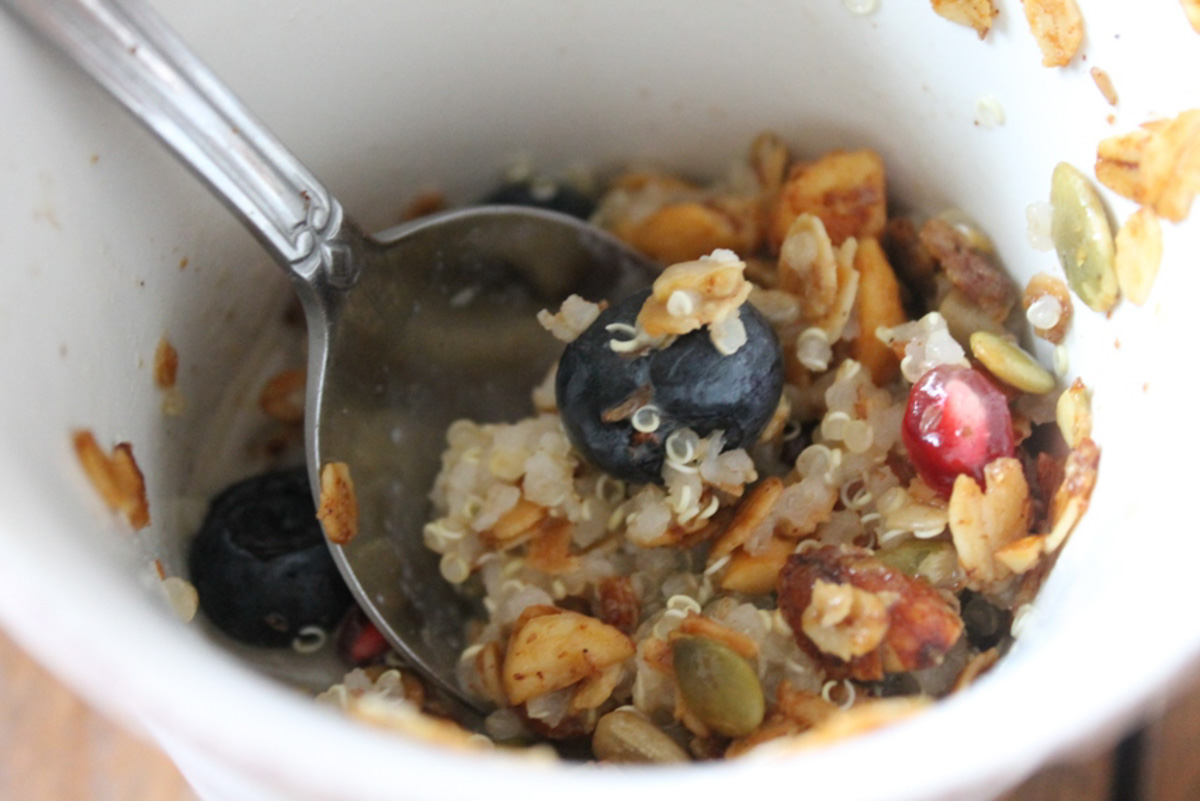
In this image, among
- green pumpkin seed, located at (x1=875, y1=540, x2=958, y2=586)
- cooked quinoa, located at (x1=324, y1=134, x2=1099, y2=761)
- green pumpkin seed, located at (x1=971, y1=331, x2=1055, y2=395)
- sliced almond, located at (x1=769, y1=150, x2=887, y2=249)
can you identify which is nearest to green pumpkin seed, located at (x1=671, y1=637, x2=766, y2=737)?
cooked quinoa, located at (x1=324, y1=134, x2=1099, y2=761)

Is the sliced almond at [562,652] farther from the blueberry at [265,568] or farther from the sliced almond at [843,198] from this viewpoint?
the sliced almond at [843,198]

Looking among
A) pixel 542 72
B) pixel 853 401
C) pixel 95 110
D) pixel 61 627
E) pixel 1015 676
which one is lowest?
pixel 853 401

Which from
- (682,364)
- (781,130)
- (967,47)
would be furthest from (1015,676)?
(781,130)

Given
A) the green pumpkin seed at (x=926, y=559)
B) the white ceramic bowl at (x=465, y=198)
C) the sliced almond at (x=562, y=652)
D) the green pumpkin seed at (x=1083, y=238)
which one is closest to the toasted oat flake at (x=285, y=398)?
the white ceramic bowl at (x=465, y=198)

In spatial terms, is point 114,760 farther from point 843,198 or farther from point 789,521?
point 843,198

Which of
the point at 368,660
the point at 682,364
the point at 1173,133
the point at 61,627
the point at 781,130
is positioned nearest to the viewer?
the point at 61,627

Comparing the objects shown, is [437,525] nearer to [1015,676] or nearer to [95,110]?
[95,110]
